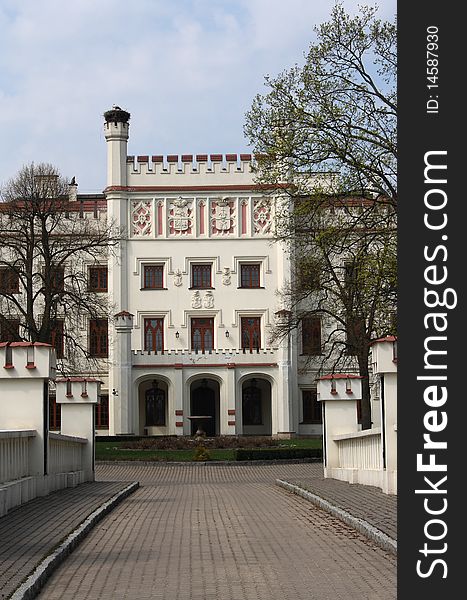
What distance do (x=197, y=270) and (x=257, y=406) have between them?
24.9 feet

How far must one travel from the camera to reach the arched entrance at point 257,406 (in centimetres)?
5562

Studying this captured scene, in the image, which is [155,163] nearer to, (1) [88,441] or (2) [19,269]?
(2) [19,269]

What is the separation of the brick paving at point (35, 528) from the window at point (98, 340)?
37354mm

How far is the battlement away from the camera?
186 feet

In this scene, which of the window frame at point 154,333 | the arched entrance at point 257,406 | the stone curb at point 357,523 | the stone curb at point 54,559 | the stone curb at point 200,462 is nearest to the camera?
the stone curb at point 54,559

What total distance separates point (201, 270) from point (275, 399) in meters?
7.84

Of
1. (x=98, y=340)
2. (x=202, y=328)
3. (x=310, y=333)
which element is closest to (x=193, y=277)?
(x=202, y=328)

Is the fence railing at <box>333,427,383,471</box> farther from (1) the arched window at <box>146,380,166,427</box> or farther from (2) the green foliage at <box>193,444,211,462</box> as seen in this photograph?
(1) the arched window at <box>146,380,166,427</box>

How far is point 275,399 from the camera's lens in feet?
178

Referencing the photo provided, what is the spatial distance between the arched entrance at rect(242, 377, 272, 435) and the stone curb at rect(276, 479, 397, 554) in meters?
37.7

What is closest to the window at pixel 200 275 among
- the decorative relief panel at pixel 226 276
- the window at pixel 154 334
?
the decorative relief panel at pixel 226 276

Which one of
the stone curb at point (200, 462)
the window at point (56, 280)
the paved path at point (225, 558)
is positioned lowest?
the stone curb at point (200, 462)

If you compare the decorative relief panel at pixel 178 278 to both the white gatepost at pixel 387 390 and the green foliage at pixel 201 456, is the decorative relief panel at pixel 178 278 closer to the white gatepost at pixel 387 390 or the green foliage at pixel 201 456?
the green foliage at pixel 201 456

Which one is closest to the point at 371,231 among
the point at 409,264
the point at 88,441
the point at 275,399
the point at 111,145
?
the point at 88,441
